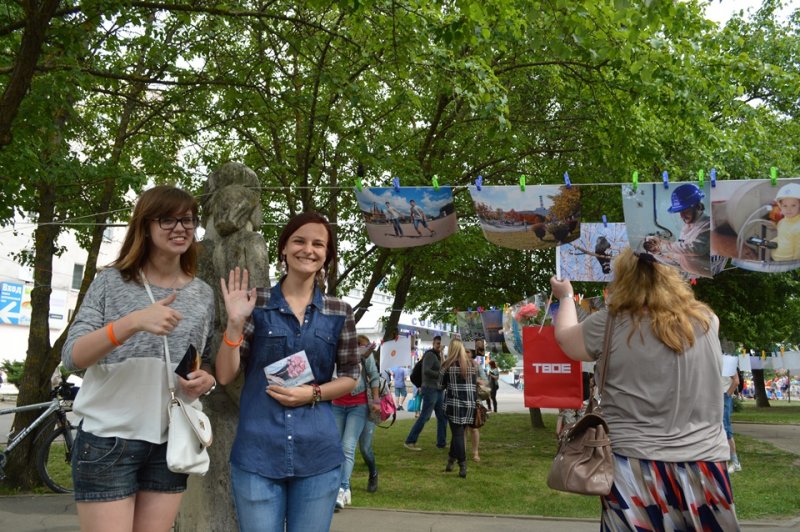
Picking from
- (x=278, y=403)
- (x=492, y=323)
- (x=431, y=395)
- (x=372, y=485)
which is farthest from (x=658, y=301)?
(x=492, y=323)

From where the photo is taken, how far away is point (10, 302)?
37.4 metres

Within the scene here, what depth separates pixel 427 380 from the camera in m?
13.7

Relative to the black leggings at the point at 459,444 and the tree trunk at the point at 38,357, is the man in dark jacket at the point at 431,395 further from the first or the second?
the tree trunk at the point at 38,357

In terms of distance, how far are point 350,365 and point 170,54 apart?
26.0 ft

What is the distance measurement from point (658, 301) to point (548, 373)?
3.54 meters

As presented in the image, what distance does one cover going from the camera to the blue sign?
37031mm

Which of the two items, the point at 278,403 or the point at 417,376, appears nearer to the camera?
the point at 278,403

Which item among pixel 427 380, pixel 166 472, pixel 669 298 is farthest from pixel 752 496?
pixel 166 472

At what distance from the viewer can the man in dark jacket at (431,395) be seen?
13.6 m

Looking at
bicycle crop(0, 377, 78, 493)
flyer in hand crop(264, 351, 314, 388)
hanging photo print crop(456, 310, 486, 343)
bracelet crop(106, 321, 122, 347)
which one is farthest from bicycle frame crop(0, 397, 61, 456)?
hanging photo print crop(456, 310, 486, 343)

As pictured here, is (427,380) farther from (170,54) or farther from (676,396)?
(676,396)

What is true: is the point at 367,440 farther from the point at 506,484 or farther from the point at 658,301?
the point at 658,301

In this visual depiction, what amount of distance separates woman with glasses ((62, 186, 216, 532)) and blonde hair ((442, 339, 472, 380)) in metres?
8.55

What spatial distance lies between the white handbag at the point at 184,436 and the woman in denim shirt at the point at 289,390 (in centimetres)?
21
